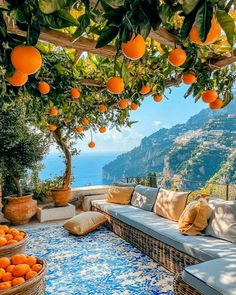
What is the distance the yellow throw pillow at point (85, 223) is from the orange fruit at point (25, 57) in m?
3.59

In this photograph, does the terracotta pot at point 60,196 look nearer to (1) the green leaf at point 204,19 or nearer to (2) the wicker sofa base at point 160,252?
(2) the wicker sofa base at point 160,252

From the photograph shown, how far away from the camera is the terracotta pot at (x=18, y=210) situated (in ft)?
16.5

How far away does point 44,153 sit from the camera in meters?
5.69

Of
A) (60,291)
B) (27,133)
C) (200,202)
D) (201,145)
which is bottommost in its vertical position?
(60,291)

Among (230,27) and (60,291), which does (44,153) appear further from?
(230,27)

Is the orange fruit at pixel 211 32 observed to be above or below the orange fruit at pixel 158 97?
below

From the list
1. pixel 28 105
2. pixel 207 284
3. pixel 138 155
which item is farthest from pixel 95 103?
pixel 138 155

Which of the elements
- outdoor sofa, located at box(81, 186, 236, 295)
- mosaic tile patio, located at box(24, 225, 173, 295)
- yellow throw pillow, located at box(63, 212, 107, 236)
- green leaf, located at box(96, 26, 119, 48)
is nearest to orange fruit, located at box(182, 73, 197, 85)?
green leaf, located at box(96, 26, 119, 48)

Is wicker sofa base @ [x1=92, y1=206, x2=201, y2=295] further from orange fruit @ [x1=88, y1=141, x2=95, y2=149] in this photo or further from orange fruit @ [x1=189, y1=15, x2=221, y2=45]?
orange fruit @ [x1=189, y1=15, x2=221, y2=45]

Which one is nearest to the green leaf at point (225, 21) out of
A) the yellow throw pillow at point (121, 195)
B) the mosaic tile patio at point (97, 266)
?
the mosaic tile patio at point (97, 266)

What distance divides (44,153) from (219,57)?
14.5 ft

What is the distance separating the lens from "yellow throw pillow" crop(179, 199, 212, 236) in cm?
304

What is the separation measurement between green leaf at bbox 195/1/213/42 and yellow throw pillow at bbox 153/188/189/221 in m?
3.13

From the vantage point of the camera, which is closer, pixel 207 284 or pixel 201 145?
pixel 207 284
